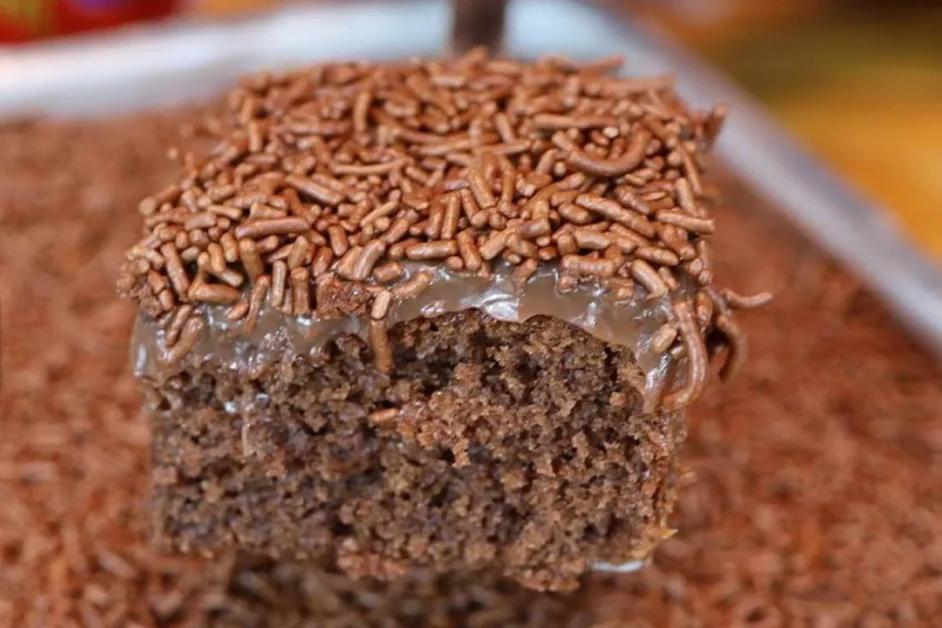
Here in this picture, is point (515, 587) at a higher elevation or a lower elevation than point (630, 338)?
lower

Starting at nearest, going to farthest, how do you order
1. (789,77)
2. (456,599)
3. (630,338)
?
1. (630,338)
2. (456,599)
3. (789,77)

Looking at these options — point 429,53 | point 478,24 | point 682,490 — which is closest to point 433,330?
point 682,490

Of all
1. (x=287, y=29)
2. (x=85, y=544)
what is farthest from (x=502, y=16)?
(x=85, y=544)

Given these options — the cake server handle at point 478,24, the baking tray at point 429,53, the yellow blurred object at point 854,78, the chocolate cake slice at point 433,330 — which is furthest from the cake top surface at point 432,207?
the yellow blurred object at point 854,78

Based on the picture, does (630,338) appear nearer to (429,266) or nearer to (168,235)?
(429,266)

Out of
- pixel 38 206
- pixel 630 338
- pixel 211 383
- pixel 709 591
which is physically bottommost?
pixel 709 591

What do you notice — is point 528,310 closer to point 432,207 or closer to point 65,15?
point 432,207
